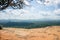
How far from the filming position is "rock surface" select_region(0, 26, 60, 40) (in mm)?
2076

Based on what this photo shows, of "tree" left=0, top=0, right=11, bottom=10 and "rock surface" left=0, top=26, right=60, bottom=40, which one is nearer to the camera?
"rock surface" left=0, top=26, right=60, bottom=40

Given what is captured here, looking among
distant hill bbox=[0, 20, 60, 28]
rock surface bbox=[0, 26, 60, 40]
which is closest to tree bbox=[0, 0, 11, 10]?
distant hill bbox=[0, 20, 60, 28]

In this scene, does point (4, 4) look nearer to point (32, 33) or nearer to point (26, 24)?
point (26, 24)

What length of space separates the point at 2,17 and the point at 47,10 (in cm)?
80

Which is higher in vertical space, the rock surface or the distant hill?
the distant hill

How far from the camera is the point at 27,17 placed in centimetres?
218

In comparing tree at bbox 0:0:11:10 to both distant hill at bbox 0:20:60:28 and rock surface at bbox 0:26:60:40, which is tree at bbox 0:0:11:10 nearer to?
distant hill at bbox 0:20:60:28

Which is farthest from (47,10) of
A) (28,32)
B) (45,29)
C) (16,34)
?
(16,34)

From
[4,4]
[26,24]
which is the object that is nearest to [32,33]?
[26,24]

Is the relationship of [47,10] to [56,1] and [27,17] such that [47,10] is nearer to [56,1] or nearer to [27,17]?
[56,1]

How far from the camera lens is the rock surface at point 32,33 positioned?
208cm

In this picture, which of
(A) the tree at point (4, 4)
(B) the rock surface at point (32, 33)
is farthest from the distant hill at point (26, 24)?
(A) the tree at point (4, 4)

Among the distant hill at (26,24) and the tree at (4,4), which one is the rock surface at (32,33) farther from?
the tree at (4,4)

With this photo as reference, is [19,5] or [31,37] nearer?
[31,37]
